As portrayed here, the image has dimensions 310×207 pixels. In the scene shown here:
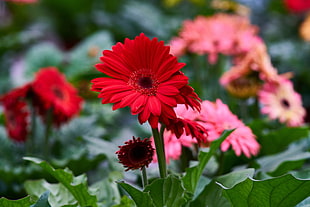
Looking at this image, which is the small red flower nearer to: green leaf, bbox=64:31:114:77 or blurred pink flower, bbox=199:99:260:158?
blurred pink flower, bbox=199:99:260:158

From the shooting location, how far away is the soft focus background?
926mm

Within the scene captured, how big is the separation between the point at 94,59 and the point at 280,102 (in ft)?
2.62

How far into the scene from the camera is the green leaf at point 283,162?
0.81 metres

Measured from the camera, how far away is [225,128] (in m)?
0.75

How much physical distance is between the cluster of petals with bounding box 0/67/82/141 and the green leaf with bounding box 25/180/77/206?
0.72ft

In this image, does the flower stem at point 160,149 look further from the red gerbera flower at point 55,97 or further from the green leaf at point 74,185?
the red gerbera flower at point 55,97

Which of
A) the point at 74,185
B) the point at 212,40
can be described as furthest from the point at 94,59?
the point at 74,185

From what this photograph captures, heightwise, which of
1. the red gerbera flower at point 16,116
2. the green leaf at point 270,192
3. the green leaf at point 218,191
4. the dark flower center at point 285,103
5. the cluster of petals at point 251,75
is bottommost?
the green leaf at point 270,192

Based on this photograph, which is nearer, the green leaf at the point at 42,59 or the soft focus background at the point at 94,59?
the soft focus background at the point at 94,59

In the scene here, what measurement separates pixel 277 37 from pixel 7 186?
60.1 inches

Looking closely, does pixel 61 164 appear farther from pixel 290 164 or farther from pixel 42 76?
pixel 290 164

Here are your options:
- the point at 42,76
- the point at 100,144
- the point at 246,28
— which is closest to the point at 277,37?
the point at 246,28

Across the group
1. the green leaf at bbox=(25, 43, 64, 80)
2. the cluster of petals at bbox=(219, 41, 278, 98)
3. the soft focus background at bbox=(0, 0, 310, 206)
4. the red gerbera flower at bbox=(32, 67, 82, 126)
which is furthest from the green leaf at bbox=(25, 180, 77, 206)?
the green leaf at bbox=(25, 43, 64, 80)

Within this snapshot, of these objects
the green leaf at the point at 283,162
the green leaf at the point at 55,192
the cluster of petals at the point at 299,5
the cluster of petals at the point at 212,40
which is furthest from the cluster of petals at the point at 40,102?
the cluster of petals at the point at 299,5
